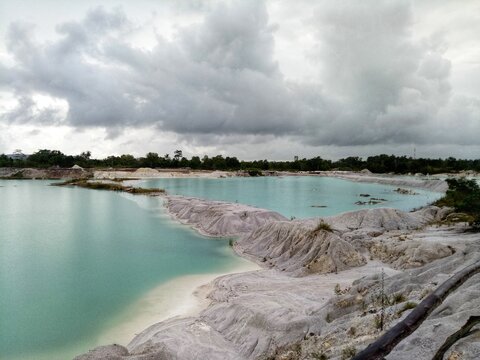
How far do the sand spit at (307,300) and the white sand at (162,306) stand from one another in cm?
76

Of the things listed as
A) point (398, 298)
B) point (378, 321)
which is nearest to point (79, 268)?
point (398, 298)

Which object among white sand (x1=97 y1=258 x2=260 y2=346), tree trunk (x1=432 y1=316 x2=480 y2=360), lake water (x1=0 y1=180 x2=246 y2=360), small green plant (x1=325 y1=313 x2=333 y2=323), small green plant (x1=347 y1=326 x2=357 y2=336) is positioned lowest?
lake water (x1=0 y1=180 x2=246 y2=360)

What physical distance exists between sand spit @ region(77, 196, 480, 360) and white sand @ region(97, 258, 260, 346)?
2.48ft

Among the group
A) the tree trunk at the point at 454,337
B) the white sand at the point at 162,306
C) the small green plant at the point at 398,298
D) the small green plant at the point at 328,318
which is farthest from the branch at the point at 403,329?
the white sand at the point at 162,306

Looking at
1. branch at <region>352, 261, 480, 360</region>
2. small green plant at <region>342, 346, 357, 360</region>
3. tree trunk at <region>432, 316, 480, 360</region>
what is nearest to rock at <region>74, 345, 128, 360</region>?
small green plant at <region>342, 346, 357, 360</region>

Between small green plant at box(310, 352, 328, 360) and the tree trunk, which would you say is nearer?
the tree trunk

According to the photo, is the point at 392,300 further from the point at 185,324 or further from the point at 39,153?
the point at 39,153

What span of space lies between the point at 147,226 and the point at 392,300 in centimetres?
3288

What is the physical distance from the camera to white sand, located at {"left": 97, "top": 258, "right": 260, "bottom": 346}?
14.1m

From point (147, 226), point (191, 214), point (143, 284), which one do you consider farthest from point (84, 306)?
point (191, 214)

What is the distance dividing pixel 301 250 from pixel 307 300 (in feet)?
27.8

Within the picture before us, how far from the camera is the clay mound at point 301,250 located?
67.1ft

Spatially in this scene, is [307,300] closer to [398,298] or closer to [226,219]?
[398,298]

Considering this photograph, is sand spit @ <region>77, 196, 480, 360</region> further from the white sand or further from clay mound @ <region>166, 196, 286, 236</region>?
clay mound @ <region>166, 196, 286, 236</region>
